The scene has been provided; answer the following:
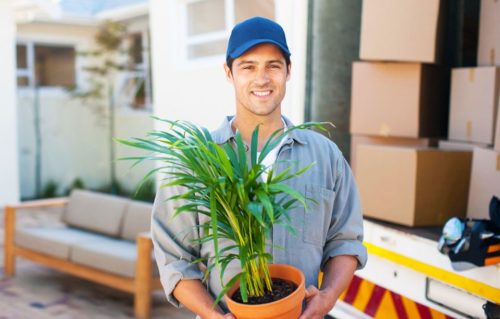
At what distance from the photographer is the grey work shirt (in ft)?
6.15

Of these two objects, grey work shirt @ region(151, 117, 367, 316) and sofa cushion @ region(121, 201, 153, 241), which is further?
→ sofa cushion @ region(121, 201, 153, 241)

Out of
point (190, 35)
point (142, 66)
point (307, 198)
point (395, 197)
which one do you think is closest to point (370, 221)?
point (395, 197)

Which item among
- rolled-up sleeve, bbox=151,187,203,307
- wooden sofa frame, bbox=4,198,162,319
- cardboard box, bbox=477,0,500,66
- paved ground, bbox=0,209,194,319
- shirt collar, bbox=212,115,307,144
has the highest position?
cardboard box, bbox=477,0,500,66

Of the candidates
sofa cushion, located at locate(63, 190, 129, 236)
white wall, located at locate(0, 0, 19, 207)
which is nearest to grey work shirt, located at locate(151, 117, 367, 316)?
sofa cushion, located at locate(63, 190, 129, 236)

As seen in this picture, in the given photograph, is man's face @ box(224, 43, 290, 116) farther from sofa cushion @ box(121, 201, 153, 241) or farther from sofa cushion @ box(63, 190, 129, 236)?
sofa cushion @ box(63, 190, 129, 236)

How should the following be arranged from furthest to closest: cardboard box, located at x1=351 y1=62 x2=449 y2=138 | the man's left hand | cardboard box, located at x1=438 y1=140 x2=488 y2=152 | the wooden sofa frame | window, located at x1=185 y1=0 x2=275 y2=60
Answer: window, located at x1=185 y1=0 x2=275 y2=60
the wooden sofa frame
cardboard box, located at x1=351 y1=62 x2=449 y2=138
cardboard box, located at x1=438 y1=140 x2=488 y2=152
the man's left hand

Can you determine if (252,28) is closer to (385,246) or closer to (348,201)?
(348,201)

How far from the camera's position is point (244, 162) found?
1.60 m

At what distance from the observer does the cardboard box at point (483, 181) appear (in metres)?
2.88

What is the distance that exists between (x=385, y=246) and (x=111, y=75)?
10053mm

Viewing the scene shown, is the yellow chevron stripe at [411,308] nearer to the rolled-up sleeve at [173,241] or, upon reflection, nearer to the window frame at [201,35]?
the rolled-up sleeve at [173,241]

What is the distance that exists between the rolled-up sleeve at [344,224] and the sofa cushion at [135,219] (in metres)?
4.08

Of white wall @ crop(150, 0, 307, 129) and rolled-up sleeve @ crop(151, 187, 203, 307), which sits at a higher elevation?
white wall @ crop(150, 0, 307, 129)

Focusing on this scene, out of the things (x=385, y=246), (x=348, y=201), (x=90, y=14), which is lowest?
(x=385, y=246)
